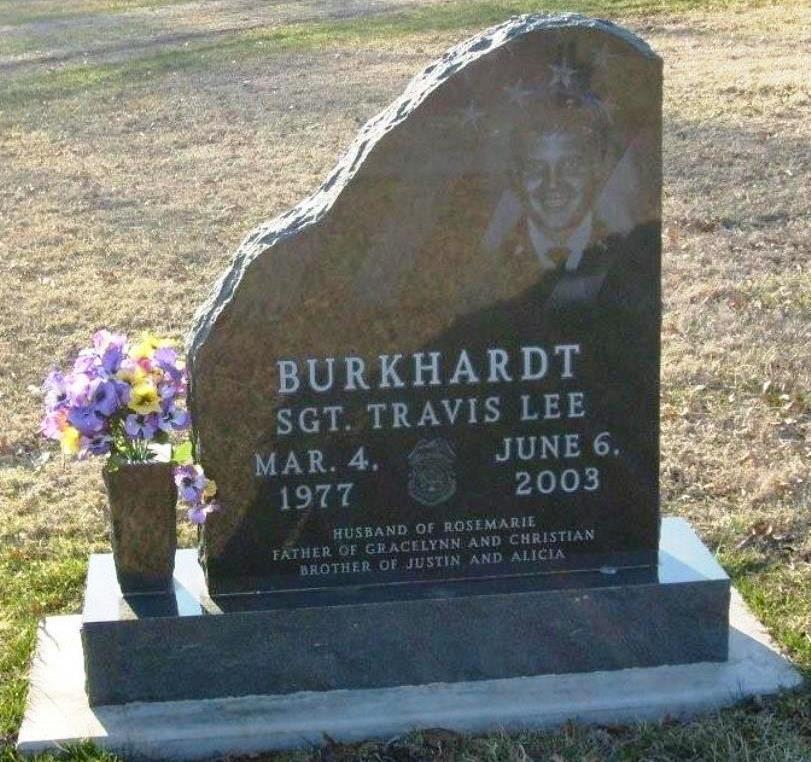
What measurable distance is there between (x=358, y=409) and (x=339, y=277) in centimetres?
42

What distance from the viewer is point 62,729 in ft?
14.4

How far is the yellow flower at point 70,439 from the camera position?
4359 mm

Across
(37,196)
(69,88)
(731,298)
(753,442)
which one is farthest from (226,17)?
(753,442)

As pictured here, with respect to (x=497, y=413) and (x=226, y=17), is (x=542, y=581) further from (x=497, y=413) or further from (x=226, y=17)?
(x=226, y=17)

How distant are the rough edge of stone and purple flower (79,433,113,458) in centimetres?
32

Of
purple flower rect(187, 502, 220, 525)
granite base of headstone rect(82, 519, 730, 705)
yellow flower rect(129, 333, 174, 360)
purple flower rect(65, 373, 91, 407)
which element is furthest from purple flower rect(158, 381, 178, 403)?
granite base of headstone rect(82, 519, 730, 705)

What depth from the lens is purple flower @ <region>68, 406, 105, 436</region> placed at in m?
4.31

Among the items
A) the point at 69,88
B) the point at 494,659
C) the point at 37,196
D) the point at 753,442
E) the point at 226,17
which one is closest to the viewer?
the point at 494,659

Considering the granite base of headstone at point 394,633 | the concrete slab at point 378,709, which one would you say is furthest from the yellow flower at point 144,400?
the concrete slab at point 378,709

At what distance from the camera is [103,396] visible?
14.1ft

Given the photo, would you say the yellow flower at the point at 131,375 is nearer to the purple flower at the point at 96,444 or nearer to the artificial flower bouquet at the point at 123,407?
the artificial flower bouquet at the point at 123,407

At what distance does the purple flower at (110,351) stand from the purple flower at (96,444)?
19cm

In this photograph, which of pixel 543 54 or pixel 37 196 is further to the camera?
pixel 37 196

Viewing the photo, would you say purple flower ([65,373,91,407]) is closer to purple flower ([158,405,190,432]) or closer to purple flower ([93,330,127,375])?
purple flower ([93,330,127,375])
